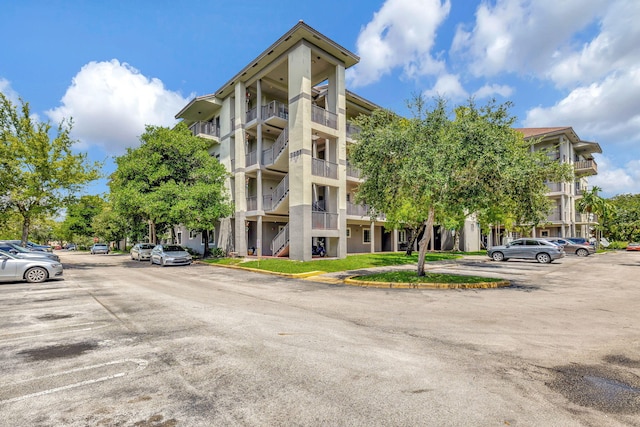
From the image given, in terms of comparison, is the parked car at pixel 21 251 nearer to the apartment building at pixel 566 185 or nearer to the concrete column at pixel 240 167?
the concrete column at pixel 240 167

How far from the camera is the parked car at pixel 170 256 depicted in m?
22.4

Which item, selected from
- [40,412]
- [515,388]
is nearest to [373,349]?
[515,388]

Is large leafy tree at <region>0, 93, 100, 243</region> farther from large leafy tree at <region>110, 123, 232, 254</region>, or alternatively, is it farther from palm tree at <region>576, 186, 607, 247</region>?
palm tree at <region>576, 186, 607, 247</region>

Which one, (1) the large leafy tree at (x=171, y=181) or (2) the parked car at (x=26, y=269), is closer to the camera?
(2) the parked car at (x=26, y=269)

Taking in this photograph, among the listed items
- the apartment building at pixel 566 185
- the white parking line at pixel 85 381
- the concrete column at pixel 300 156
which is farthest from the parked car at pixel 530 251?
the white parking line at pixel 85 381

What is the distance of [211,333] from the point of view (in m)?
6.22

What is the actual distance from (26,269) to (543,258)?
28.8 meters

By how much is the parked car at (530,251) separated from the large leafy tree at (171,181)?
20.4 metres

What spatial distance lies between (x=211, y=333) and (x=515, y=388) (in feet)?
15.9

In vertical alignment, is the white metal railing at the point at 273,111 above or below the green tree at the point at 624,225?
above

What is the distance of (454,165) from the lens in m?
11.8

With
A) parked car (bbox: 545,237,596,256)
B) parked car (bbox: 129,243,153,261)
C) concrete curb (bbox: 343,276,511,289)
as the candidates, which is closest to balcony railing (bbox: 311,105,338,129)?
concrete curb (bbox: 343,276,511,289)

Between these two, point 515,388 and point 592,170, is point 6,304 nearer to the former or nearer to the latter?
point 515,388

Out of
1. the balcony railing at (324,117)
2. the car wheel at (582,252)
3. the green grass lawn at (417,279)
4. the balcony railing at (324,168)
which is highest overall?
the balcony railing at (324,117)
